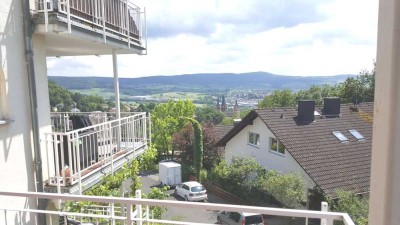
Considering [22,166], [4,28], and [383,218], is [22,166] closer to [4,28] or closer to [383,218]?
[4,28]

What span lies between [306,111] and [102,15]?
45.6 ft

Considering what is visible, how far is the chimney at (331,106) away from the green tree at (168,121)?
16.6 meters

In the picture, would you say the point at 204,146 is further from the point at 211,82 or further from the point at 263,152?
the point at 211,82

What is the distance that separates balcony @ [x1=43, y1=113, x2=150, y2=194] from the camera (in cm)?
441

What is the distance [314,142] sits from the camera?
15.4 metres

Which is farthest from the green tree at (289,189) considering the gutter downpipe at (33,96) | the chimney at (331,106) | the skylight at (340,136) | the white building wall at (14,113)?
the white building wall at (14,113)

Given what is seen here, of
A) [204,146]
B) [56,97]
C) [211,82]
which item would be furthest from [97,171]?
[211,82]

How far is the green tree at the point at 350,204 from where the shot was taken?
1050 centimetres

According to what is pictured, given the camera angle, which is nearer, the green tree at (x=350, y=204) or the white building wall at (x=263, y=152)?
the green tree at (x=350, y=204)

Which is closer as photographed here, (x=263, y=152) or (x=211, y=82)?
(x=263, y=152)

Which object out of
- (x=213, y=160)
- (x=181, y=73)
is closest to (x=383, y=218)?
(x=213, y=160)

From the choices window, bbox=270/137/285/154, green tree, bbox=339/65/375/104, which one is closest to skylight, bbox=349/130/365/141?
window, bbox=270/137/285/154

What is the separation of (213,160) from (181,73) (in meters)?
116

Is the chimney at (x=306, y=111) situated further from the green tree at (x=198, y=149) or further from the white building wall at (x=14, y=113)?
the white building wall at (x=14, y=113)
